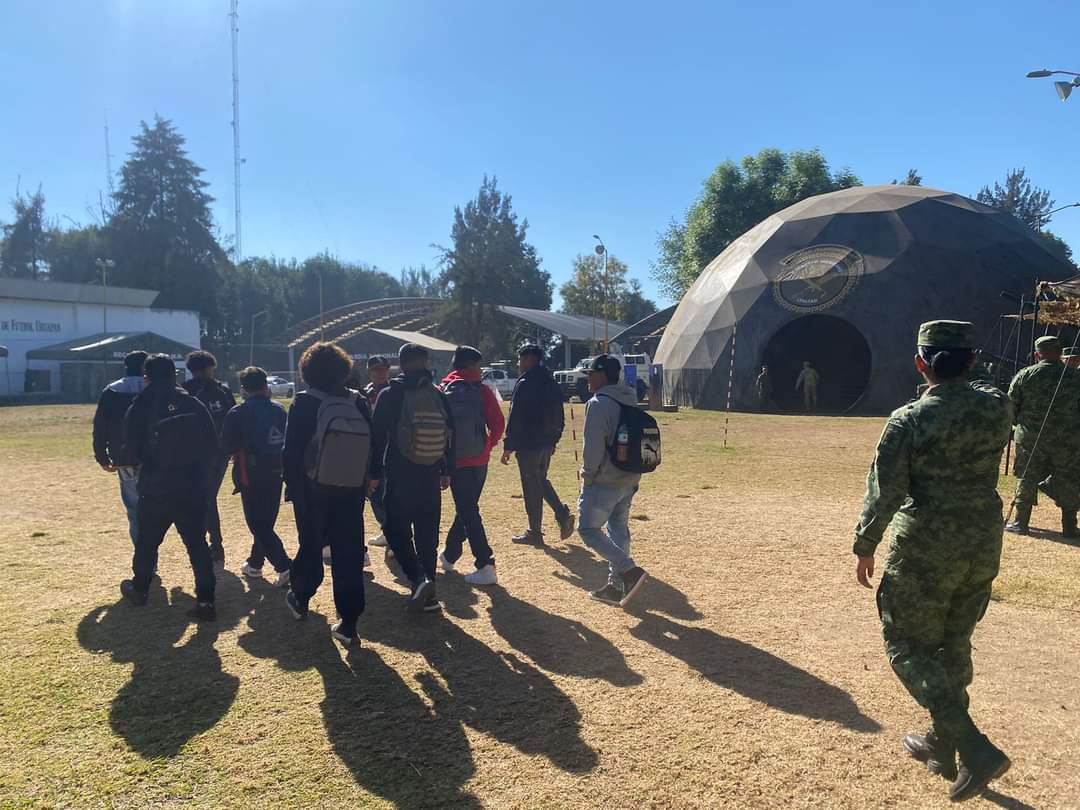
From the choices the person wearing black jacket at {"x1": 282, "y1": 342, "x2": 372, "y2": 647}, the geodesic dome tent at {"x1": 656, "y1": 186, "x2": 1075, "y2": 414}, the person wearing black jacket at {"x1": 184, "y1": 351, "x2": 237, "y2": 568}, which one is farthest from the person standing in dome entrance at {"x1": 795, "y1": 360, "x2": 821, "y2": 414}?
the person wearing black jacket at {"x1": 282, "y1": 342, "x2": 372, "y2": 647}

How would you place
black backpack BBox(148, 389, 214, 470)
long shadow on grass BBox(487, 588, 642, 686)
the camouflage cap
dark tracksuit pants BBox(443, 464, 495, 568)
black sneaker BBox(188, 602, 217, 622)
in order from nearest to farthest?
the camouflage cap < long shadow on grass BBox(487, 588, 642, 686) < black backpack BBox(148, 389, 214, 470) < black sneaker BBox(188, 602, 217, 622) < dark tracksuit pants BBox(443, 464, 495, 568)

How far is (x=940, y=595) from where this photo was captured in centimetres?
294

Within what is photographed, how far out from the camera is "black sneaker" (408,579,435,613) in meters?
4.89

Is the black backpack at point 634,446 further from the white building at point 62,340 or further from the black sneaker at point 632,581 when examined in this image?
the white building at point 62,340

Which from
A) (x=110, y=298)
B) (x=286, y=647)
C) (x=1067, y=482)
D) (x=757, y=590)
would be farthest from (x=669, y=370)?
(x=110, y=298)

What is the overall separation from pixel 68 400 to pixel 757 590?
148 ft

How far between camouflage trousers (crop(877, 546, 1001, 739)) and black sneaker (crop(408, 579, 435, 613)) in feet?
9.78

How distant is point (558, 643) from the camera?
4492 mm

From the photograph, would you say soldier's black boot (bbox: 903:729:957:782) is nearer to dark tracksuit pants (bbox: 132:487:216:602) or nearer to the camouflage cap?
the camouflage cap

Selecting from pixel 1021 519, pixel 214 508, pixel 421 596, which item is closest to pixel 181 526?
pixel 214 508

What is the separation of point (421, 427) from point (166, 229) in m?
68.1

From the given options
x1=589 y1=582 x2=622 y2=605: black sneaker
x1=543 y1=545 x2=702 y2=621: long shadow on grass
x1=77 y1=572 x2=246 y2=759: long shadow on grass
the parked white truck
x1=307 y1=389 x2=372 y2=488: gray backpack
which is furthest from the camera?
the parked white truck

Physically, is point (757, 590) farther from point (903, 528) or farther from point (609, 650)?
point (903, 528)

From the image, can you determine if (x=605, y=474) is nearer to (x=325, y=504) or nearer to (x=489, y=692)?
(x=489, y=692)
